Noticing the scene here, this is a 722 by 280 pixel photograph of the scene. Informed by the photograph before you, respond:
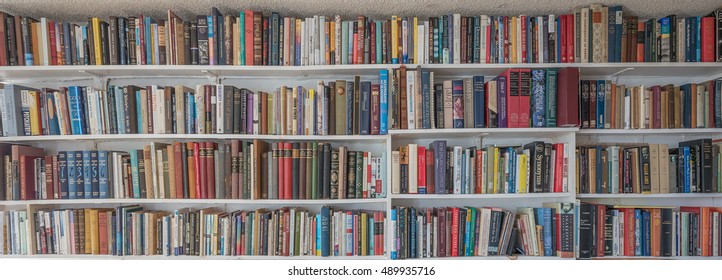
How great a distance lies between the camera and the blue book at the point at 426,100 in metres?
2.19

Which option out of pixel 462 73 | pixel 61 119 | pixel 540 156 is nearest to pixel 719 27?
pixel 540 156

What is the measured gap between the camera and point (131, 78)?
2.45m

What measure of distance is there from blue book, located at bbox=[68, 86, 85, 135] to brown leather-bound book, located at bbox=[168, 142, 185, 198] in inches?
18.8

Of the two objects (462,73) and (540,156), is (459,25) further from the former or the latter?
(540,156)

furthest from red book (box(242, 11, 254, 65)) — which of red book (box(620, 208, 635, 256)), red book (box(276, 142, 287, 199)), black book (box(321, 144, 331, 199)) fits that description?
red book (box(620, 208, 635, 256))

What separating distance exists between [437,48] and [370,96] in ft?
1.36

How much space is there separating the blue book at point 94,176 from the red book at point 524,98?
212 centimetres

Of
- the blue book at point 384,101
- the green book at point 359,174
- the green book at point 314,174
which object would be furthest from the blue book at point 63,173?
the blue book at point 384,101

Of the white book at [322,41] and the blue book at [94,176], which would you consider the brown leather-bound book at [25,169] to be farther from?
the white book at [322,41]

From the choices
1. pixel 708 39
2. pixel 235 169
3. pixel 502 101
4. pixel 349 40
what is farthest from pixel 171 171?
pixel 708 39

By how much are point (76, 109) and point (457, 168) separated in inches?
75.9

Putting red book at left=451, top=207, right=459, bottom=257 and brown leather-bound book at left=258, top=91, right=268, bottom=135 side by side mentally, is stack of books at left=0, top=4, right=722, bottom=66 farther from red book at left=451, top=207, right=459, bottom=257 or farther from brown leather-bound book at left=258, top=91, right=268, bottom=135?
red book at left=451, top=207, right=459, bottom=257

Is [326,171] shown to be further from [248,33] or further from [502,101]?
[502,101]

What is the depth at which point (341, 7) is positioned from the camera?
2.25 metres
